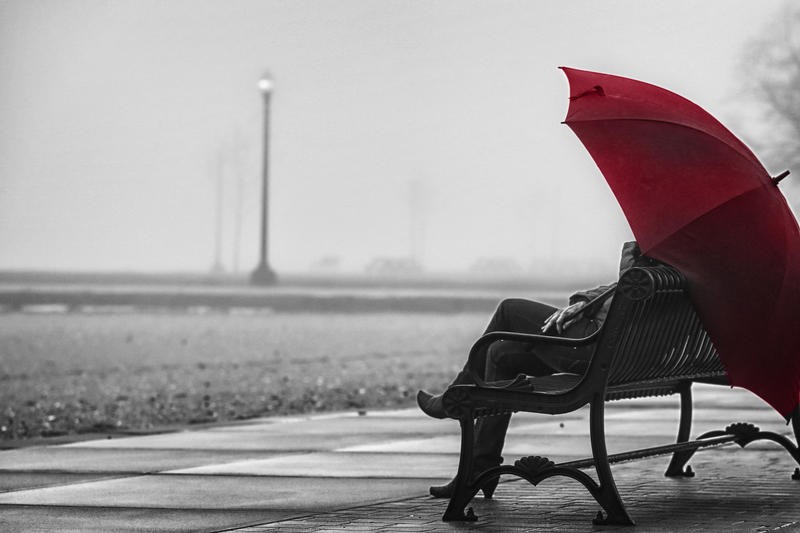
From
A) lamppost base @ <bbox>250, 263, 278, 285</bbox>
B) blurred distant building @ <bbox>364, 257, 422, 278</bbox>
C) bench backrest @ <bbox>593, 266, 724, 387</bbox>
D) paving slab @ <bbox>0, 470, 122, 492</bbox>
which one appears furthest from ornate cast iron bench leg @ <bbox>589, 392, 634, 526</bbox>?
blurred distant building @ <bbox>364, 257, 422, 278</bbox>

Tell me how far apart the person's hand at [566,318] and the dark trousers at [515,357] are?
0.03 m

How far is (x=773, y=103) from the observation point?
49.6 m

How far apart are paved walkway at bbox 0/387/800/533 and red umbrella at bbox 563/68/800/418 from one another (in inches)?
29.3

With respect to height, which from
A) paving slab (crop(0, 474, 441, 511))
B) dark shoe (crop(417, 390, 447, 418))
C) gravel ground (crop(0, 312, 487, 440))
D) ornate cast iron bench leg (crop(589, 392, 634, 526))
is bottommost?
gravel ground (crop(0, 312, 487, 440))

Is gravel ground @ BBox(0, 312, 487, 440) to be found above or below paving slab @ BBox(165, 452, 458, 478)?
below

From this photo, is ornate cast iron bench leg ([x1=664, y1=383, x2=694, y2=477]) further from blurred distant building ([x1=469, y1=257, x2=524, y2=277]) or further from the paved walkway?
blurred distant building ([x1=469, y1=257, x2=524, y2=277])

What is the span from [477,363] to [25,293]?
1190 inches

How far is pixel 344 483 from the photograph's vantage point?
7.15 meters

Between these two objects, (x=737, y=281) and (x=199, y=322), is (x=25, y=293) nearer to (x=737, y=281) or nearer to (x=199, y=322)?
(x=199, y=322)

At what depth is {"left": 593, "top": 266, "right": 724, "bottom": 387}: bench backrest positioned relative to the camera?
571 cm

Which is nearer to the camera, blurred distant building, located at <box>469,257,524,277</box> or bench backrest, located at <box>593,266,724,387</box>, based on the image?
bench backrest, located at <box>593,266,724,387</box>

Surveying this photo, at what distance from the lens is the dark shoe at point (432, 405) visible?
20.1 ft

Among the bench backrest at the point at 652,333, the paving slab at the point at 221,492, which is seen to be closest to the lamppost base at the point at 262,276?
the paving slab at the point at 221,492

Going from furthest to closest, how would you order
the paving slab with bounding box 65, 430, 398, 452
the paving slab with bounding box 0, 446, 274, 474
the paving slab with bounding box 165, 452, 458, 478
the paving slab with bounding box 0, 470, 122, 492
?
the paving slab with bounding box 65, 430, 398, 452, the paving slab with bounding box 0, 446, 274, 474, the paving slab with bounding box 165, 452, 458, 478, the paving slab with bounding box 0, 470, 122, 492
